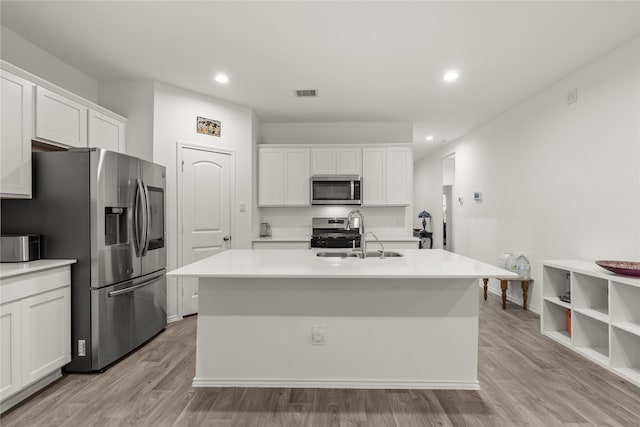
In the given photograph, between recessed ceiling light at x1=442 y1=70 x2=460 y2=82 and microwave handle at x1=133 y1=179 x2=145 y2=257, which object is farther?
recessed ceiling light at x1=442 y1=70 x2=460 y2=82

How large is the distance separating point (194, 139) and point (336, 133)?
2251mm

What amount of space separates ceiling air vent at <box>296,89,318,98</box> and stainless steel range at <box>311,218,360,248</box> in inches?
68.2

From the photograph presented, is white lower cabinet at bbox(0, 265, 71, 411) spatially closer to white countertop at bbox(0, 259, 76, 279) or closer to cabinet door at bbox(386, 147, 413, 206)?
white countertop at bbox(0, 259, 76, 279)

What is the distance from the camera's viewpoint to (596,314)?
271 cm

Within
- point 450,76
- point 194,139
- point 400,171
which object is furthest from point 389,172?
point 194,139

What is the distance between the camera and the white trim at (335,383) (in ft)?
7.27

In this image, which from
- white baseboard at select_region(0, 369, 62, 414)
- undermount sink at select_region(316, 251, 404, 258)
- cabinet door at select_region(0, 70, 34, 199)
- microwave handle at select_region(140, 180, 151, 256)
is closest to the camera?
white baseboard at select_region(0, 369, 62, 414)

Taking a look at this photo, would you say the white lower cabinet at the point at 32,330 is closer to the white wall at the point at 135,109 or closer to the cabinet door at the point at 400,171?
the white wall at the point at 135,109

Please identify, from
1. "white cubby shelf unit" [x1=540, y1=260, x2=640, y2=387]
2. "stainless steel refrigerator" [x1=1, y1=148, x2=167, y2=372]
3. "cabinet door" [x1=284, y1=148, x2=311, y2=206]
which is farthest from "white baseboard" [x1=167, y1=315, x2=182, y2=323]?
"white cubby shelf unit" [x1=540, y1=260, x2=640, y2=387]

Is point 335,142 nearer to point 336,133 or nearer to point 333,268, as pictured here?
point 336,133

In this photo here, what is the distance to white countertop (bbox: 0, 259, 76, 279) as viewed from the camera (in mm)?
1996

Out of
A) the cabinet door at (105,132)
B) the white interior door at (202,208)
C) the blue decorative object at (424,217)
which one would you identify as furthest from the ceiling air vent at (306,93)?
the blue decorative object at (424,217)

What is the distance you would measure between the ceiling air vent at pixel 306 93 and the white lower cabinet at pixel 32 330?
2.93m

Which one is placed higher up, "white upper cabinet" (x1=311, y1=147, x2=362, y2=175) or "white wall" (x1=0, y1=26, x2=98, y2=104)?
"white wall" (x1=0, y1=26, x2=98, y2=104)
